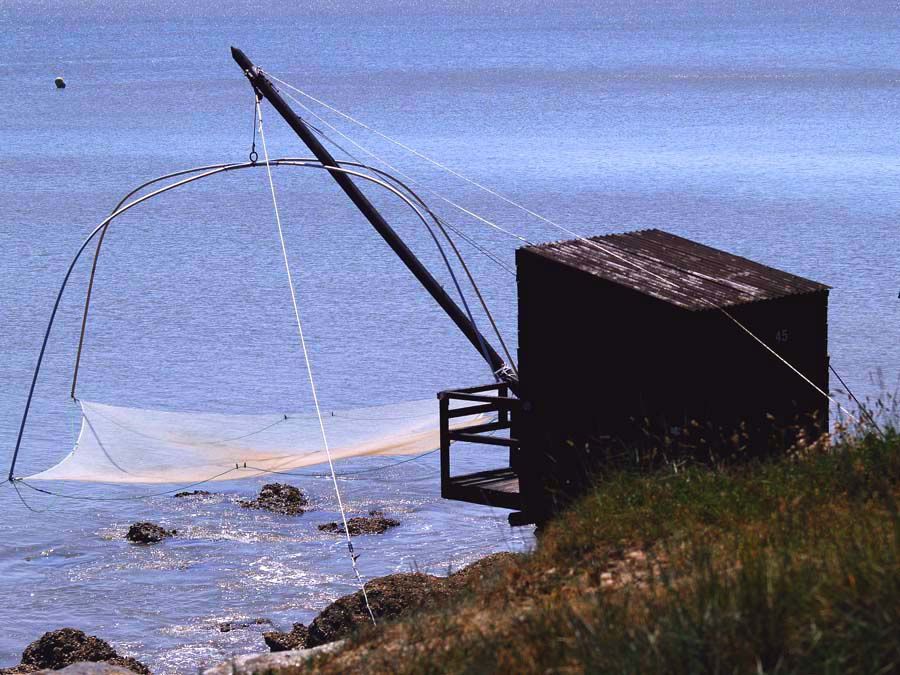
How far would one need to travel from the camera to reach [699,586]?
6.43 metres

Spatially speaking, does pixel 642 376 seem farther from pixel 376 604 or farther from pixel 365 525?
pixel 365 525

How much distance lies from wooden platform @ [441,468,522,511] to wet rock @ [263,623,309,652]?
6.37ft

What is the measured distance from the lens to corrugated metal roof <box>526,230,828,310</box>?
11.5 metres

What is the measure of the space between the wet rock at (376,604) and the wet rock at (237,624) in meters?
1.77

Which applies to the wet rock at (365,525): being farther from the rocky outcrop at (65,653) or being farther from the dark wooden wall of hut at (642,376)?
the dark wooden wall of hut at (642,376)

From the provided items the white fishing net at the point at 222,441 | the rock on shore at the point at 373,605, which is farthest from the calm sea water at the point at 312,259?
the white fishing net at the point at 222,441

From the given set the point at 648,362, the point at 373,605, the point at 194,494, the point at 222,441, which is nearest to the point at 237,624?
the point at 222,441

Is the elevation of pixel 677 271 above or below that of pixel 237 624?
above

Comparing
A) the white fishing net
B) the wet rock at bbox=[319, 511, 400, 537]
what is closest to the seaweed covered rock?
the wet rock at bbox=[319, 511, 400, 537]

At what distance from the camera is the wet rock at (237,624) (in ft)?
48.3

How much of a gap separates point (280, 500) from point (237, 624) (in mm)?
3716

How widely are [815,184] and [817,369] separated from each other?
3225 cm

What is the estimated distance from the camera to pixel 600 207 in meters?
39.3

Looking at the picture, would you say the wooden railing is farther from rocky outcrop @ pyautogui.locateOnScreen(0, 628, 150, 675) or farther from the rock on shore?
rocky outcrop @ pyautogui.locateOnScreen(0, 628, 150, 675)
